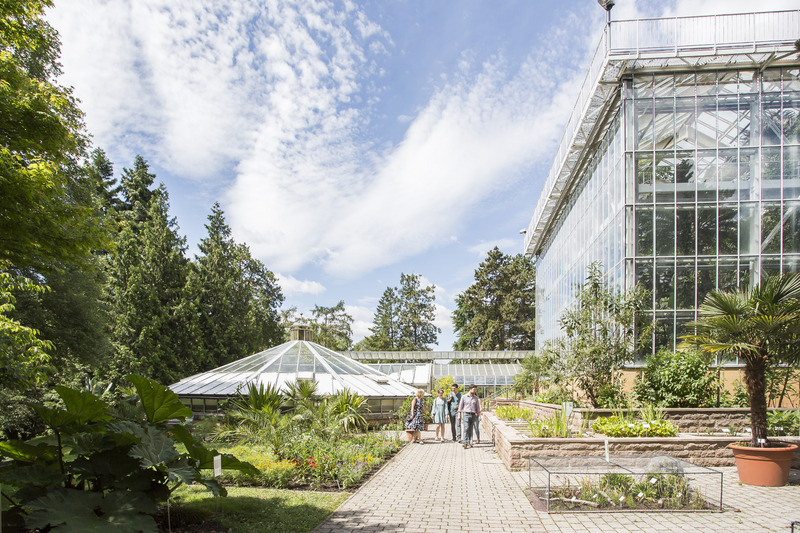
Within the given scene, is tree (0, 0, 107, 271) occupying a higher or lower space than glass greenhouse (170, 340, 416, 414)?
higher

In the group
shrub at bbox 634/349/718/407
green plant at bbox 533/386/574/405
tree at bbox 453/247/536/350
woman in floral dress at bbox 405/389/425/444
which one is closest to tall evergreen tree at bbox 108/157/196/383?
woman in floral dress at bbox 405/389/425/444

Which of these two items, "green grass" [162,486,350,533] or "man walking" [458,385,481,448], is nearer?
"green grass" [162,486,350,533]

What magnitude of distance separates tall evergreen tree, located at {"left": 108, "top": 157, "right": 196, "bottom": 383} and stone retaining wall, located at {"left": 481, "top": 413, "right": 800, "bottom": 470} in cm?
2381

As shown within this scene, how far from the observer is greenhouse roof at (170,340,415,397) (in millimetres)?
19255

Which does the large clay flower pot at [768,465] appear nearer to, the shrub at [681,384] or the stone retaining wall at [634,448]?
the stone retaining wall at [634,448]

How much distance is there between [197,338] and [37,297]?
1562 centimetres

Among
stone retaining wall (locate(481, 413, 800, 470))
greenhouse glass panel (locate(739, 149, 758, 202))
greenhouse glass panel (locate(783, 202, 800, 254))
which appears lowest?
stone retaining wall (locate(481, 413, 800, 470))

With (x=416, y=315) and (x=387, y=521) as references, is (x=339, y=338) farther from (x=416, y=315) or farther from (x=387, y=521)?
(x=387, y=521)

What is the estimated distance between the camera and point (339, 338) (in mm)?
62844

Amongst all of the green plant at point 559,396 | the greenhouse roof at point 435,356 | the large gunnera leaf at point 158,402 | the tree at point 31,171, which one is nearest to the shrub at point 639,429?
the green plant at point 559,396

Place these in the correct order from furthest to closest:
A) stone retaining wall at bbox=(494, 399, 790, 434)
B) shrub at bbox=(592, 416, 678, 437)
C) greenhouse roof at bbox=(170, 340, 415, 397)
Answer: greenhouse roof at bbox=(170, 340, 415, 397) < stone retaining wall at bbox=(494, 399, 790, 434) < shrub at bbox=(592, 416, 678, 437)

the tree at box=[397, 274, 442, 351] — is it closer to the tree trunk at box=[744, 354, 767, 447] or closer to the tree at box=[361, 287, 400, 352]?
the tree at box=[361, 287, 400, 352]

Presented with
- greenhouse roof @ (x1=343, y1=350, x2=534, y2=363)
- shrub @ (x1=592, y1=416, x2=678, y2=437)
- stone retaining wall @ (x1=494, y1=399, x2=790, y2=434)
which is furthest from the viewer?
greenhouse roof @ (x1=343, y1=350, x2=534, y2=363)

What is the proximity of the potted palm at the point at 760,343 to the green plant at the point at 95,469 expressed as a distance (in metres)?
7.86
